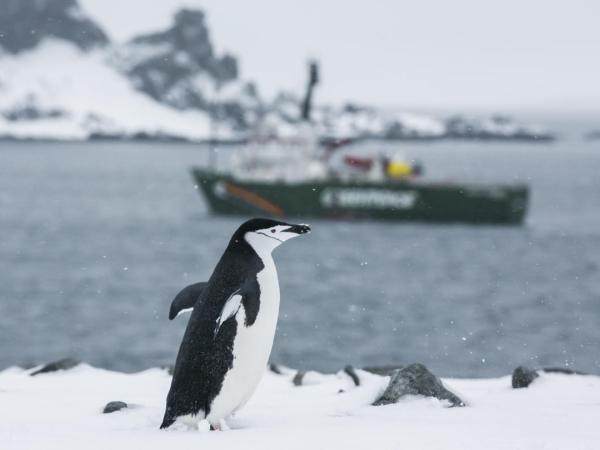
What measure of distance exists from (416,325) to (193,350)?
1808 centimetres

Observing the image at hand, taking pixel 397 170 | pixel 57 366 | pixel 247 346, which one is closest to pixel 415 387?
pixel 247 346

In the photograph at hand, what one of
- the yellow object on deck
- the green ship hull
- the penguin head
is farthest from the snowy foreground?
the yellow object on deck

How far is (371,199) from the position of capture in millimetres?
46031

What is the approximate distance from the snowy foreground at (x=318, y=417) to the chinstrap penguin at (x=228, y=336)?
16cm

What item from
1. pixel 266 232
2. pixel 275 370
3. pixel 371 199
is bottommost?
pixel 371 199

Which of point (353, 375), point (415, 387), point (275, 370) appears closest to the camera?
point (415, 387)

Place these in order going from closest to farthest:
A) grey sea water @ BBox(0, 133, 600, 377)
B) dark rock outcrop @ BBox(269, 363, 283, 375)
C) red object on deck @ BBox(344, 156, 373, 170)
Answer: dark rock outcrop @ BBox(269, 363, 283, 375), grey sea water @ BBox(0, 133, 600, 377), red object on deck @ BBox(344, 156, 373, 170)

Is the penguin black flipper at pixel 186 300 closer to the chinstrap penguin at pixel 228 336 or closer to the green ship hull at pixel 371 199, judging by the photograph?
the chinstrap penguin at pixel 228 336

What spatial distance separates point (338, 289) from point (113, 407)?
22981 mm

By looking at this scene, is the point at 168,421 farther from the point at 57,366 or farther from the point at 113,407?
the point at 57,366

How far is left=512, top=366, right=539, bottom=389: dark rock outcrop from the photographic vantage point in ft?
20.8

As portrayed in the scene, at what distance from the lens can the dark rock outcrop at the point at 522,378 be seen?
249 inches

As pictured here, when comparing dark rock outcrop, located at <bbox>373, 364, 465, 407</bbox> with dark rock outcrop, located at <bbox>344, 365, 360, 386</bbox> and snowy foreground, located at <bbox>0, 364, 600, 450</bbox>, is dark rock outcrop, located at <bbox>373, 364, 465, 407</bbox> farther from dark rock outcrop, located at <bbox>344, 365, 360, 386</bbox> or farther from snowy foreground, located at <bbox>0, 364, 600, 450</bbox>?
dark rock outcrop, located at <bbox>344, 365, 360, 386</bbox>

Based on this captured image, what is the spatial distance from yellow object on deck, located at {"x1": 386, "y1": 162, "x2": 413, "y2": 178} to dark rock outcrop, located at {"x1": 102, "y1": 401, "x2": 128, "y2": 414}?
42.4 metres
